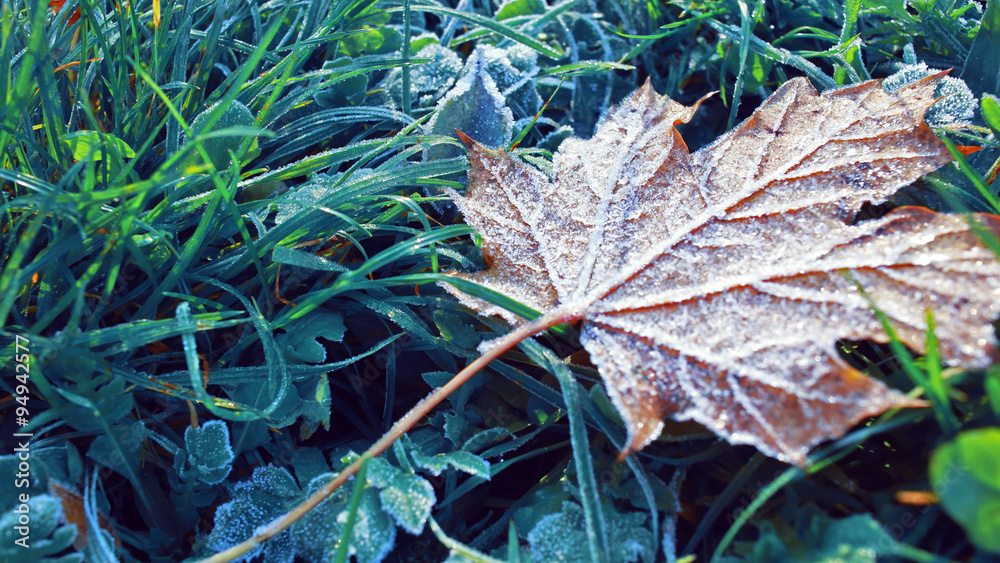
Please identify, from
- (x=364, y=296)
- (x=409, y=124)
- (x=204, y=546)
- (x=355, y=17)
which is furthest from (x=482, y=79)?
(x=204, y=546)

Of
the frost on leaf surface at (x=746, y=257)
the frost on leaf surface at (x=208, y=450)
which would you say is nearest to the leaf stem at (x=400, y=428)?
the frost on leaf surface at (x=746, y=257)

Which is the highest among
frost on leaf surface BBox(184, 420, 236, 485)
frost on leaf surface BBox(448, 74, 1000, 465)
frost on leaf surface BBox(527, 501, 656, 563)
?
frost on leaf surface BBox(448, 74, 1000, 465)

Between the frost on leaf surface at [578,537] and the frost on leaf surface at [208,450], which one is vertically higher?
the frost on leaf surface at [208,450]

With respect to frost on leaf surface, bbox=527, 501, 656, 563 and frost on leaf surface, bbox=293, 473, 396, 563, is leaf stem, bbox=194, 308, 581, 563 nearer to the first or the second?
frost on leaf surface, bbox=293, 473, 396, 563

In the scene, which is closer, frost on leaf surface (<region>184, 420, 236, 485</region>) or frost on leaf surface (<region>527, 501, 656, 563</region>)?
frost on leaf surface (<region>527, 501, 656, 563</region>)

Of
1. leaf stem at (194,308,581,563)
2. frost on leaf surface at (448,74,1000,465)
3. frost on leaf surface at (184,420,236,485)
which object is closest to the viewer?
frost on leaf surface at (448,74,1000,465)

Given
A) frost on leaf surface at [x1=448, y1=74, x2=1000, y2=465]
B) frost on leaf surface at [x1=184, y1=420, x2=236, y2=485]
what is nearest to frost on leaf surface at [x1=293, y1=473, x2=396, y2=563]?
frost on leaf surface at [x1=184, y1=420, x2=236, y2=485]

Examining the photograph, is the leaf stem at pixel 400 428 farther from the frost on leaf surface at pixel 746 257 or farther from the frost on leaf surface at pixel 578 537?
the frost on leaf surface at pixel 578 537
